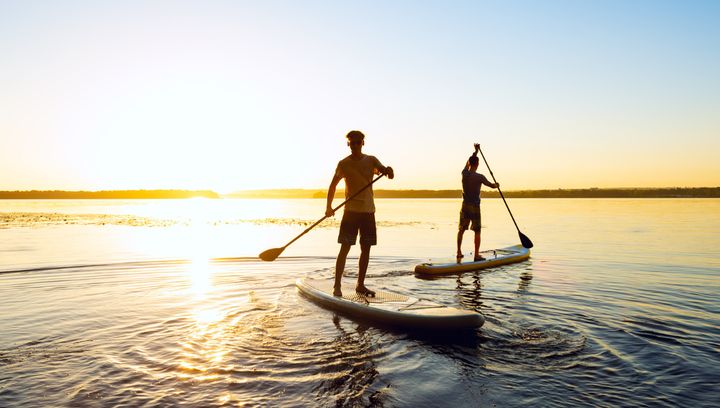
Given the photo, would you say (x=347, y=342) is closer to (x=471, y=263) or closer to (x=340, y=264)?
(x=340, y=264)

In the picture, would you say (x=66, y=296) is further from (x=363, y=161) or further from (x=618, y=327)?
(x=618, y=327)

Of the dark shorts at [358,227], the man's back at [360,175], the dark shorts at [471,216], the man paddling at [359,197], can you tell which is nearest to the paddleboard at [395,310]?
the man paddling at [359,197]

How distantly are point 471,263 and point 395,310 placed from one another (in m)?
5.93

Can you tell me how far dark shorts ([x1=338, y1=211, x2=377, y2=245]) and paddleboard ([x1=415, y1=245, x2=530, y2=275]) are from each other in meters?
3.65

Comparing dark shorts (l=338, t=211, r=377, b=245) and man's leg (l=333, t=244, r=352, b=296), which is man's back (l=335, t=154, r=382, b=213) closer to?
dark shorts (l=338, t=211, r=377, b=245)

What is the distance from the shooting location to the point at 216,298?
822cm

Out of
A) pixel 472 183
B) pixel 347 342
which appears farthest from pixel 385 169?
pixel 472 183

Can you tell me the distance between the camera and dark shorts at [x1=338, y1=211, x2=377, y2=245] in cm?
765

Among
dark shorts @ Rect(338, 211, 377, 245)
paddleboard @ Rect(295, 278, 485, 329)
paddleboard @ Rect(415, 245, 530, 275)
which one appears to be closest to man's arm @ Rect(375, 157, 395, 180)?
dark shorts @ Rect(338, 211, 377, 245)

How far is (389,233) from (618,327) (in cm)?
1854

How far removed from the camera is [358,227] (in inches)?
304

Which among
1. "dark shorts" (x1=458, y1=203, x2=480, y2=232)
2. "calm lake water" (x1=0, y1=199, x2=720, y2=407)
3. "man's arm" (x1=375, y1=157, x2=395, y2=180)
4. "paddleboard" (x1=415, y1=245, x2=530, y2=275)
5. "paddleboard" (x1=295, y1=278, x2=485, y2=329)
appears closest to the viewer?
"calm lake water" (x1=0, y1=199, x2=720, y2=407)

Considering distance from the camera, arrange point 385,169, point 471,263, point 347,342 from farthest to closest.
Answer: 1. point 471,263
2. point 385,169
3. point 347,342

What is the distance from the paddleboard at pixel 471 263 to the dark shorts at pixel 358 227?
365 cm
